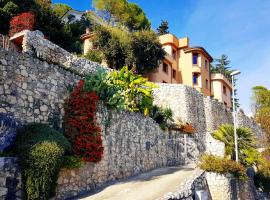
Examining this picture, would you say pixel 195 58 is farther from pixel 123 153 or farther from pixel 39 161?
pixel 39 161

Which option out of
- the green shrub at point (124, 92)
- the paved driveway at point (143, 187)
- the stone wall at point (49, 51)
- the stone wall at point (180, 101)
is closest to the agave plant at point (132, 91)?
the green shrub at point (124, 92)

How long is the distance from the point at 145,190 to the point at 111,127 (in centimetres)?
396

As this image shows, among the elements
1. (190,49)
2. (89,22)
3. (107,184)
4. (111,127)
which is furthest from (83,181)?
(89,22)

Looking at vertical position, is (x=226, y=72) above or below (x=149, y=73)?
above

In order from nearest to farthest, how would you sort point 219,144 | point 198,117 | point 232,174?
1. point 232,174
2. point 219,144
3. point 198,117

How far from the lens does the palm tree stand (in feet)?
73.7

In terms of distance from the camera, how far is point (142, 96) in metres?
21.8

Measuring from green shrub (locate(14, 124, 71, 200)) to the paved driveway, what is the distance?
2193mm

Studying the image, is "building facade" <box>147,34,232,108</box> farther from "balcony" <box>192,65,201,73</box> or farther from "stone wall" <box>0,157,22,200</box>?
"stone wall" <box>0,157,22,200</box>

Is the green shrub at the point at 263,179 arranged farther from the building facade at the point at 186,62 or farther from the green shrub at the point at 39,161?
the building facade at the point at 186,62

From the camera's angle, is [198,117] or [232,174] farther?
[198,117]

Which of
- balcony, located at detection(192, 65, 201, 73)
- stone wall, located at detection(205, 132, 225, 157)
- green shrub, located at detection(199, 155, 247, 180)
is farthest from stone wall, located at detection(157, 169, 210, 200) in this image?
balcony, located at detection(192, 65, 201, 73)

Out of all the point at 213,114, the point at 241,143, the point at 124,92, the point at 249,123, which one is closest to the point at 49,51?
the point at 124,92

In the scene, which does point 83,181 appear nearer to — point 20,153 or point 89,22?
point 20,153
